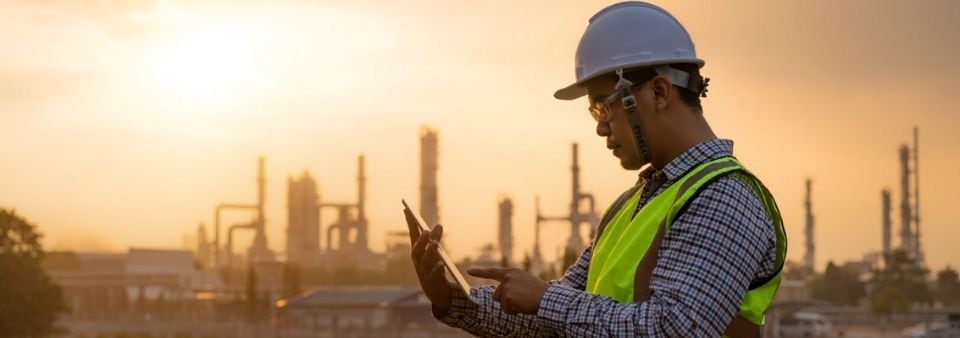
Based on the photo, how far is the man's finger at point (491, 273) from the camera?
12.9 ft

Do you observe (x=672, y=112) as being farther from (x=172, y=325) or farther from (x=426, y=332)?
(x=172, y=325)

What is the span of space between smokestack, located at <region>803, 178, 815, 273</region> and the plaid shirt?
142 meters

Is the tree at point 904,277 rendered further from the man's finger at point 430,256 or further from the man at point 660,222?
the man at point 660,222

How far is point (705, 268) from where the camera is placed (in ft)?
11.8

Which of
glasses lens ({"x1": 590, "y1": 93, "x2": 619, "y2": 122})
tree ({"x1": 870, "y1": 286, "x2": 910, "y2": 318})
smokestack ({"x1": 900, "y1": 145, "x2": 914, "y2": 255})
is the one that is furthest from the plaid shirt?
smokestack ({"x1": 900, "y1": 145, "x2": 914, "y2": 255})

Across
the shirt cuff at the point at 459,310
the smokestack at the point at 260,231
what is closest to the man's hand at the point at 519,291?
the shirt cuff at the point at 459,310

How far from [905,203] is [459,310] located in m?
129

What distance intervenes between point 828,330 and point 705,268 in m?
83.1

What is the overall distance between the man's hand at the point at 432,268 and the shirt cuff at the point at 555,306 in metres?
0.52

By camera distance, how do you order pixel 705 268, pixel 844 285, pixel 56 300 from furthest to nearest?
1. pixel 844 285
2. pixel 56 300
3. pixel 705 268

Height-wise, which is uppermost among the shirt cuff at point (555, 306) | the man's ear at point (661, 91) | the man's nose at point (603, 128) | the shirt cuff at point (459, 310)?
the man's ear at point (661, 91)

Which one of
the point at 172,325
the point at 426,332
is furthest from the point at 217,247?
the point at 426,332

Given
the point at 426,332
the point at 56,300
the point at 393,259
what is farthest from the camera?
the point at 393,259

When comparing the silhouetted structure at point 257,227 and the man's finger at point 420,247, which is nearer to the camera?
the man's finger at point 420,247
